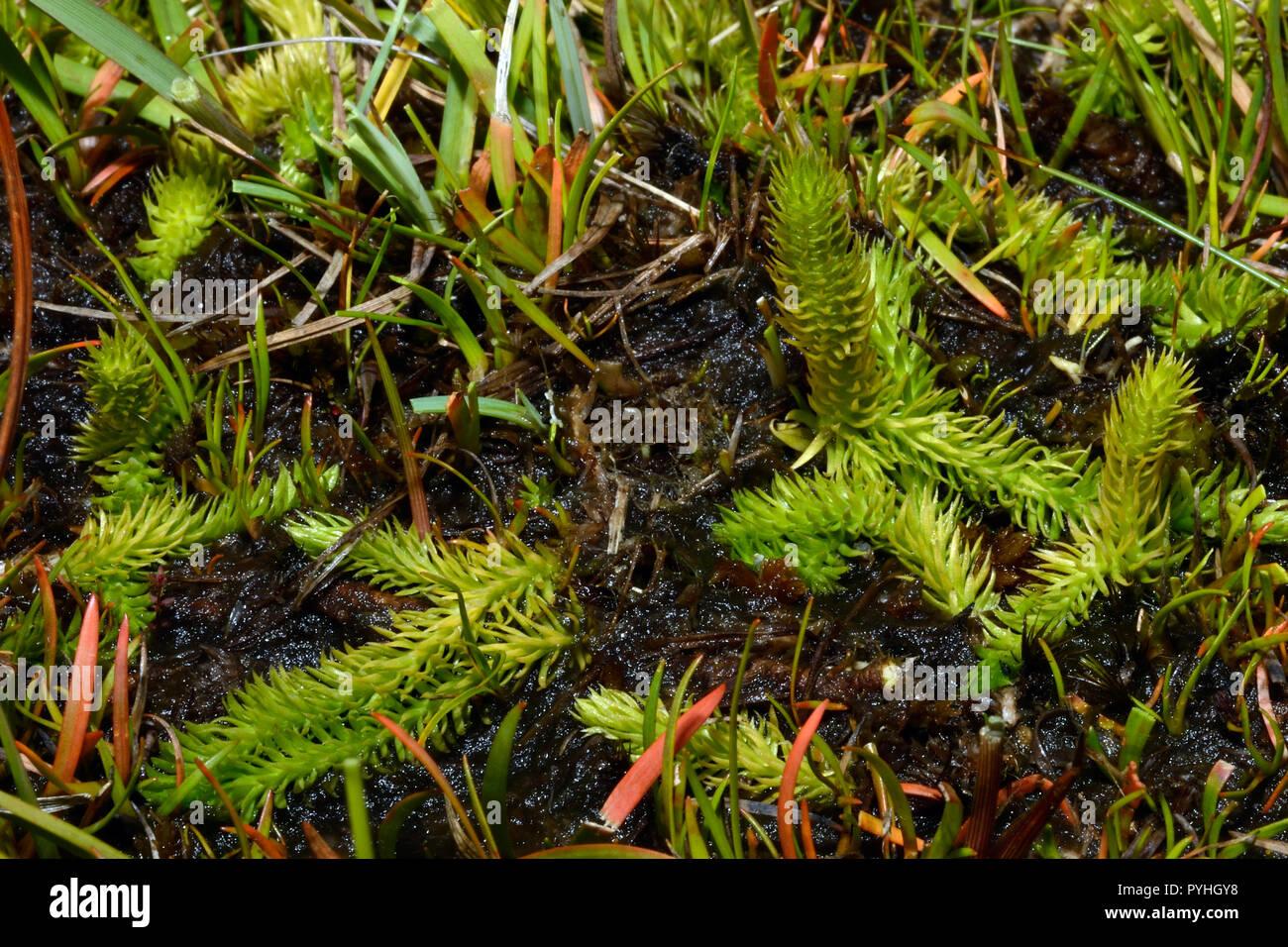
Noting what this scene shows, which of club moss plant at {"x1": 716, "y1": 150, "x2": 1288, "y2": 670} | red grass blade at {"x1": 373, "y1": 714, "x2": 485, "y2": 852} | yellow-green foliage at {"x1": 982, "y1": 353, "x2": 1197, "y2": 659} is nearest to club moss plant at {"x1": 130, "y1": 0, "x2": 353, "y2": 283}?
club moss plant at {"x1": 716, "y1": 150, "x2": 1288, "y2": 670}

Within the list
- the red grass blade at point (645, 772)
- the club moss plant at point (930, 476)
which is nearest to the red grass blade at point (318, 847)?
the red grass blade at point (645, 772)

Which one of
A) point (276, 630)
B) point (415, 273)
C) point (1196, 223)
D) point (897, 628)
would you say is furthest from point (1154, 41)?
point (276, 630)

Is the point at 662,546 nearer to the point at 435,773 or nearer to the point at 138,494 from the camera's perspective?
the point at 435,773

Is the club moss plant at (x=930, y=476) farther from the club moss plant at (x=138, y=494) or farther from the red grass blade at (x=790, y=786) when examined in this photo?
the club moss plant at (x=138, y=494)

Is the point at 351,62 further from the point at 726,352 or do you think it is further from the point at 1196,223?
the point at 1196,223

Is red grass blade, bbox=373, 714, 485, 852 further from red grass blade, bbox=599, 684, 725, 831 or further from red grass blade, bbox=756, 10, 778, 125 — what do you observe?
red grass blade, bbox=756, 10, 778, 125

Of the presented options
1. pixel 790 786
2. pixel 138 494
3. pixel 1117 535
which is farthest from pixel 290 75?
pixel 1117 535
